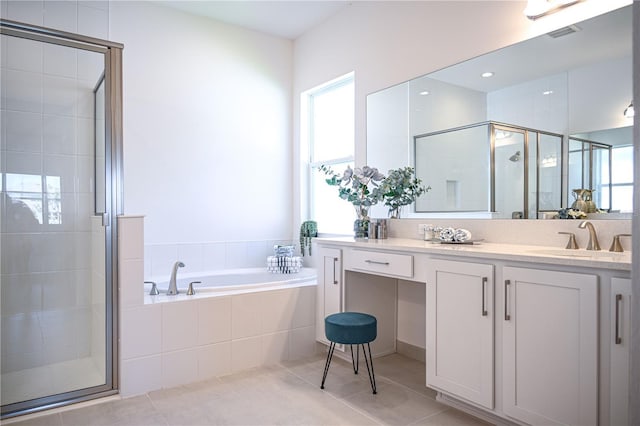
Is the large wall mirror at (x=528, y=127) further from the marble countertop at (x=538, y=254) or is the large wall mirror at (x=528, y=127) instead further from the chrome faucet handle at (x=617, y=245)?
the marble countertop at (x=538, y=254)

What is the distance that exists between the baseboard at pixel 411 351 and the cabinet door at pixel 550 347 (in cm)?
107

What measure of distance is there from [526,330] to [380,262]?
0.88 meters

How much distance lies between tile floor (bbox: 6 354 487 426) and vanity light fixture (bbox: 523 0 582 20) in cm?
206

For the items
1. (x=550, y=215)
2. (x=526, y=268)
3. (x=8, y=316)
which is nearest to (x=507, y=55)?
(x=550, y=215)

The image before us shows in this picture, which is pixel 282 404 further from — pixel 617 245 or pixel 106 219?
pixel 617 245

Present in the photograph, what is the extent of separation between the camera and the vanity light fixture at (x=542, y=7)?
1.99 metres

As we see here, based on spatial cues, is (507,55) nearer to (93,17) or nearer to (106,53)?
(106,53)

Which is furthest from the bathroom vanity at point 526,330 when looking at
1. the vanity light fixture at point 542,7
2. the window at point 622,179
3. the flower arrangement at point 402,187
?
the vanity light fixture at point 542,7

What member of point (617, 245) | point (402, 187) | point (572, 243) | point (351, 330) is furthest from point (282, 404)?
point (617, 245)

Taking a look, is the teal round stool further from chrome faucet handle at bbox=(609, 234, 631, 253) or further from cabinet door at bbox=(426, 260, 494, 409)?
chrome faucet handle at bbox=(609, 234, 631, 253)

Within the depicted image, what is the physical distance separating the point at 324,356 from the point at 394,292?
682 mm

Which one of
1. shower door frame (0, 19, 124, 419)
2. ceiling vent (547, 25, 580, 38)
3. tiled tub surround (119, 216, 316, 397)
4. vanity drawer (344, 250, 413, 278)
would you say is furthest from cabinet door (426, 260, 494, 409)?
shower door frame (0, 19, 124, 419)

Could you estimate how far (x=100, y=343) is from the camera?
2297mm

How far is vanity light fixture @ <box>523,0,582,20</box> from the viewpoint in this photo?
6.53 feet
